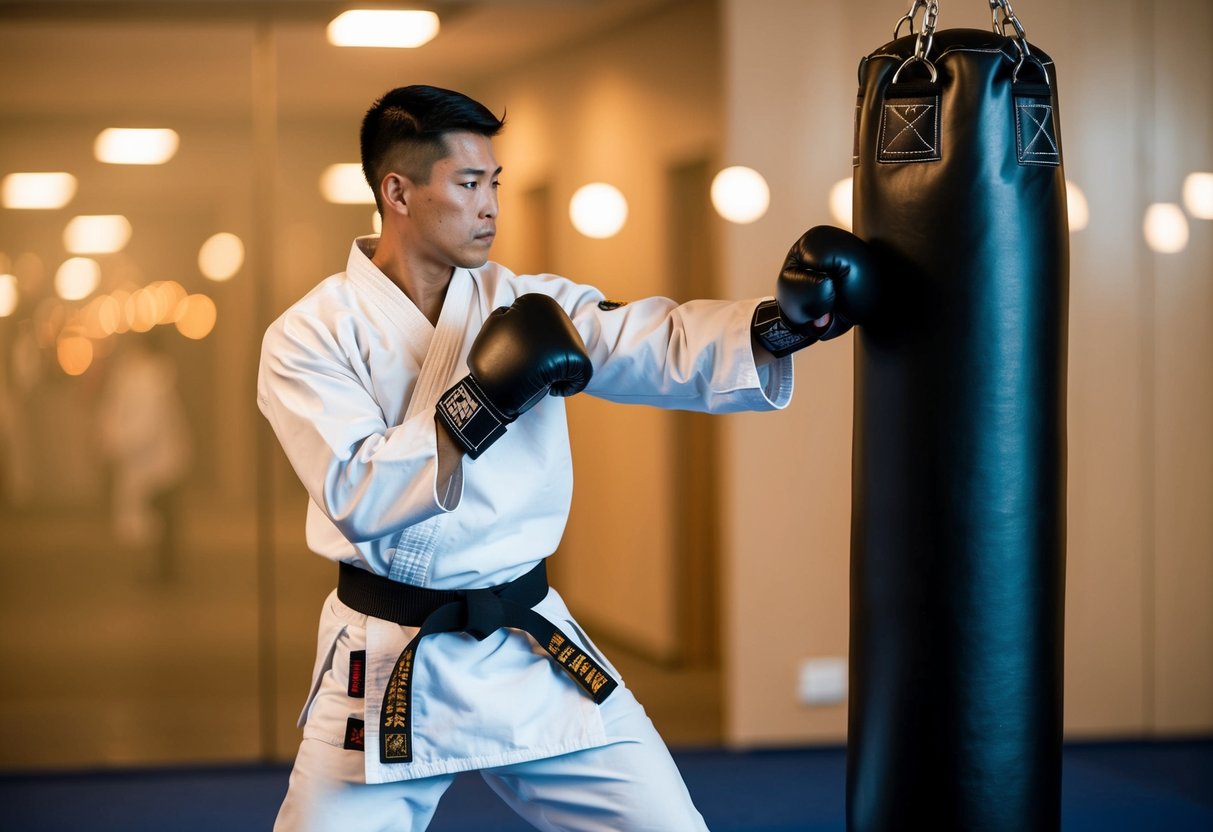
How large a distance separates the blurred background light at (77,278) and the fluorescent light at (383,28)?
0.99m

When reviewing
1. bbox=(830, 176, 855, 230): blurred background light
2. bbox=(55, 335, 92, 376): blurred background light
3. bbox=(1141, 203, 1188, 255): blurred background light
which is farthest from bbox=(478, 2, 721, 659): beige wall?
bbox=(1141, 203, 1188, 255): blurred background light

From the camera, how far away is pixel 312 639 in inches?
150

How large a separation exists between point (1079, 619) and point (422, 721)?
8.87ft

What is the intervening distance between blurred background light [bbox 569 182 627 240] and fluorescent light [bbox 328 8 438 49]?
2.18 feet

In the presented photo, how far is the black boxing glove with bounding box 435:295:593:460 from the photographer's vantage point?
1.65 m

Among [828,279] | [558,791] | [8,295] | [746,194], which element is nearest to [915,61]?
[828,279]

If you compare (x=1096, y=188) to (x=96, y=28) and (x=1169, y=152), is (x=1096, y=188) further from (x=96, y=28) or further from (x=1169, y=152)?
(x=96, y=28)

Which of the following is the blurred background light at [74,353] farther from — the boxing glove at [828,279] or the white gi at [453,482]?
the boxing glove at [828,279]

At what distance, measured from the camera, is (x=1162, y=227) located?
12.7 feet

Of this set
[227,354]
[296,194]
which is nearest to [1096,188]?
[296,194]

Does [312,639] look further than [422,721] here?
Yes

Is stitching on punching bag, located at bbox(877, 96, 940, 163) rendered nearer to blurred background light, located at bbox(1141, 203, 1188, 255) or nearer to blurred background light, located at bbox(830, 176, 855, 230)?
blurred background light, located at bbox(830, 176, 855, 230)

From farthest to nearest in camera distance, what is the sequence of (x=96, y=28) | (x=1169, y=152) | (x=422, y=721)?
(x=1169, y=152), (x=96, y=28), (x=422, y=721)

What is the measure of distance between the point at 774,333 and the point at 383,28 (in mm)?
2312
